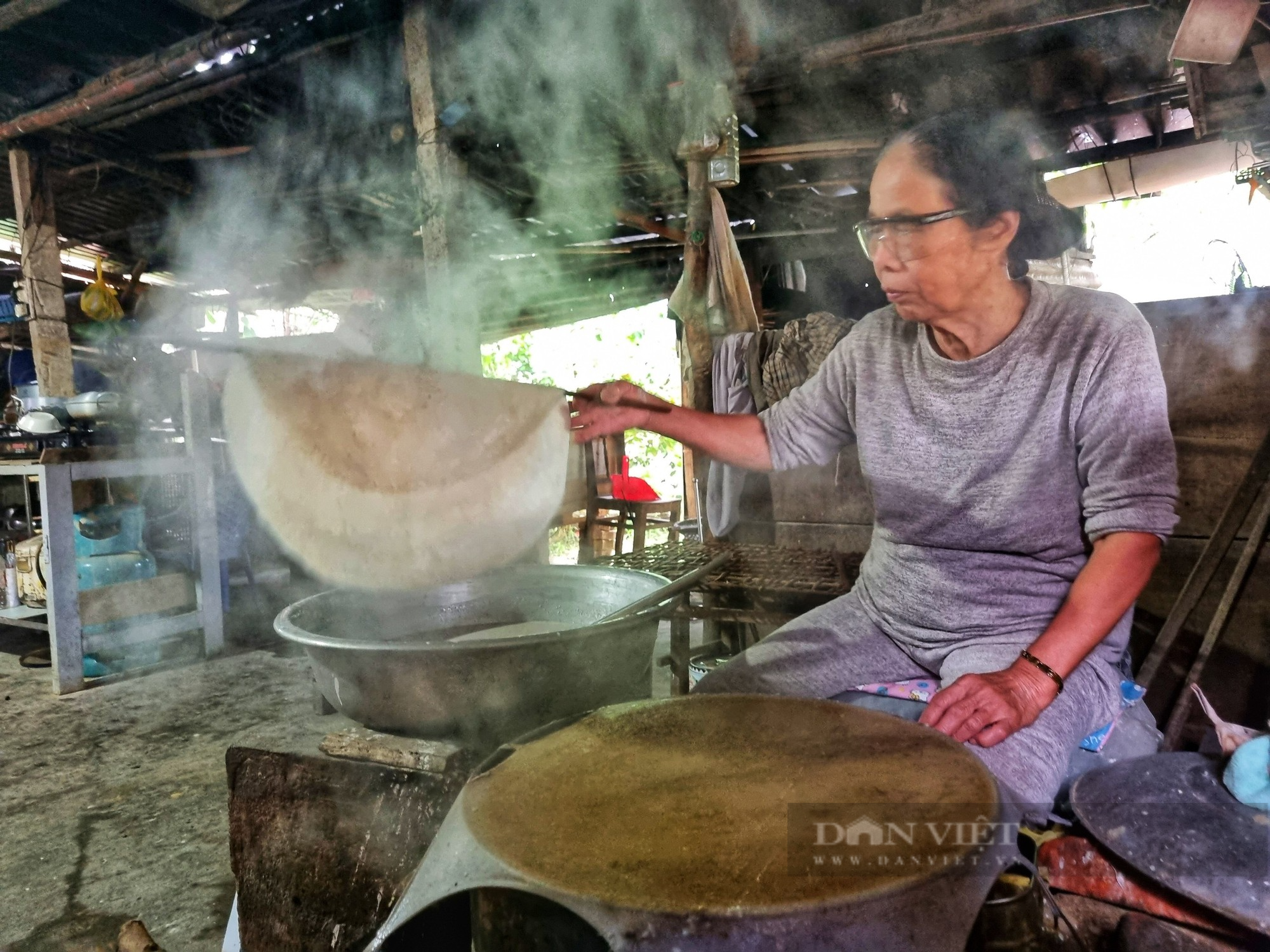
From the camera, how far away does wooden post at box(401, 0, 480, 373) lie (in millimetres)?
4039

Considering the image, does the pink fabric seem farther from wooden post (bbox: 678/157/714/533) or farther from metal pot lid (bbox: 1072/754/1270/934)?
wooden post (bbox: 678/157/714/533)

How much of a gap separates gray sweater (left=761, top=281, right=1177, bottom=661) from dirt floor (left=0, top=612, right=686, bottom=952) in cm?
178

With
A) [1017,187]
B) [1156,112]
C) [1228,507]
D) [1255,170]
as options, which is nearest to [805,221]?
[1156,112]

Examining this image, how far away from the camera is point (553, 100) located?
456 centimetres

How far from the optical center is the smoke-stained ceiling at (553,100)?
396 centimetres

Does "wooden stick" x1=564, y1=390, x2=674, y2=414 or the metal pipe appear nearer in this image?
"wooden stick" x1=564, y1=390, x2=674, y2=414

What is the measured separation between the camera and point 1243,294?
3203 millimetres

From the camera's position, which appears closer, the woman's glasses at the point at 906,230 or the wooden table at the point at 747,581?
the woman's glasses at the point at 906,230

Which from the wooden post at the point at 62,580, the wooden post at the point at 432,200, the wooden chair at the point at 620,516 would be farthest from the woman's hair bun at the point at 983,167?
the wooden post at the point at 62,580

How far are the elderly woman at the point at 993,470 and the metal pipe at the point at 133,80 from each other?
14.6 feet

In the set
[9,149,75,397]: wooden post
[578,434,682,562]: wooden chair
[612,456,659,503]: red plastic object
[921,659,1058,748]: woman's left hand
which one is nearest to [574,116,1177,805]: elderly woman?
Answer: [921,659,1058,748]: woman's left hand

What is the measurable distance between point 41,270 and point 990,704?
795 cm

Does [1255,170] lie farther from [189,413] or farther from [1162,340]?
[189,413]

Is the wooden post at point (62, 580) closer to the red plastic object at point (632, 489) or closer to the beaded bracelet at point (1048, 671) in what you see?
the red plastic object at point (632, 489)
